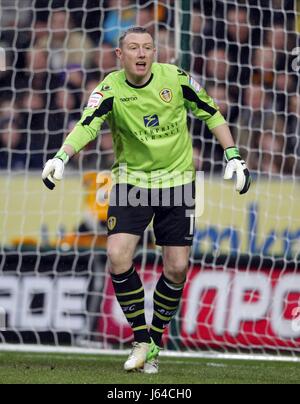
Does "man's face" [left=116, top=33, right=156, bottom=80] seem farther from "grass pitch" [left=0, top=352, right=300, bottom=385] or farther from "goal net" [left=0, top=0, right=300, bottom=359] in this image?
"goal net" [left=0, top=0, right=300, bottom=359]

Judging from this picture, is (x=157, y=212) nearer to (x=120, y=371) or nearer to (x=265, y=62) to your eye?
(x=120, y=371)

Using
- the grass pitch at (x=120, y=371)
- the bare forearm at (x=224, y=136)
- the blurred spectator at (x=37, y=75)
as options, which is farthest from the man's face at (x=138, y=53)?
the blurred spectator at (x=37, y=75)

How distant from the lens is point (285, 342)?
906cm

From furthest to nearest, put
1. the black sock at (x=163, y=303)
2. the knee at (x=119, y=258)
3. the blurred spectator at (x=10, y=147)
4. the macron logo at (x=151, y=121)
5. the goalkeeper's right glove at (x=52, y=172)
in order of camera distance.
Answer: the blurred spectator at (x=10, y=147)
the black sock at (x=163, y=303)
the macron logo at (x=151, y=121)
the knee at (x=119, y=258)
the goalkeeper's right glove at (x=52, y=172)

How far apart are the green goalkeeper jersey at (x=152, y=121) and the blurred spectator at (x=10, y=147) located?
2.92m

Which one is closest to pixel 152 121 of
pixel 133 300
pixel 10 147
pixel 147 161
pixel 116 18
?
pixel 147 161

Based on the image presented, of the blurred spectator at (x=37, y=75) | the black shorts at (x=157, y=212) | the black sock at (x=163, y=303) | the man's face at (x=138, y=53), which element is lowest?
the black sock at (x=163, y=303)

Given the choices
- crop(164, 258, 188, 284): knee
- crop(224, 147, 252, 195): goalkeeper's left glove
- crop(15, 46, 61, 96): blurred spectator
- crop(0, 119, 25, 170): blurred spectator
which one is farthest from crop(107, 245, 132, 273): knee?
crop(15, 46, 61, 96): blurred spectator

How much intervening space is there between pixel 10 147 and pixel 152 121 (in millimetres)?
3224

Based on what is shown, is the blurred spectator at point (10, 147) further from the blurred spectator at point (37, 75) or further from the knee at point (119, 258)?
the knee at point (119, 258)

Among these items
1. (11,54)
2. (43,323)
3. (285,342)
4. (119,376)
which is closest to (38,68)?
(11,54)

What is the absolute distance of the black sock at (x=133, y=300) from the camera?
260 inches

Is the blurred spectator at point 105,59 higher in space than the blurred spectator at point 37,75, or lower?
higher

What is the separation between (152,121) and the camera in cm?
660
